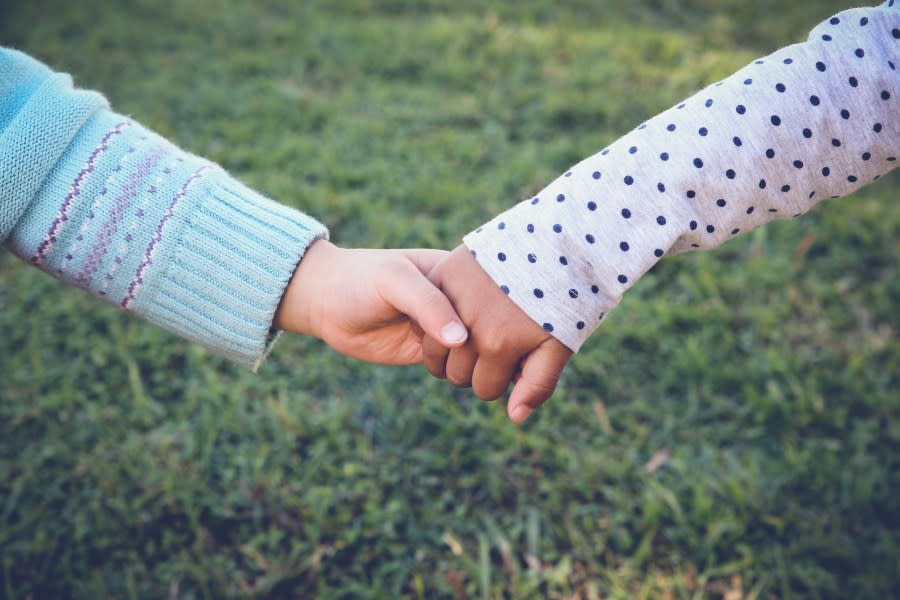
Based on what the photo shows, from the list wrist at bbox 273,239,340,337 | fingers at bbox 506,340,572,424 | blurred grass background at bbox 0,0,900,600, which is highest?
fingers at bbox 506,340,572,424

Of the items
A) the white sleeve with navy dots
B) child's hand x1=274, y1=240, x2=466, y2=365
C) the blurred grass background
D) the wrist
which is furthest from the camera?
the blurred grass background

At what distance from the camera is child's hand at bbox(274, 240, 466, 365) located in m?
1.37

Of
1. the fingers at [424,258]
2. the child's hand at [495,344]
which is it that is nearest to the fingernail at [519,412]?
the child's hand at [495,344]

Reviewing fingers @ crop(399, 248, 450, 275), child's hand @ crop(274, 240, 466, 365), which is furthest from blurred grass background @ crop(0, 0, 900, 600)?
fingers @ crop(399, 248, 450, 275)

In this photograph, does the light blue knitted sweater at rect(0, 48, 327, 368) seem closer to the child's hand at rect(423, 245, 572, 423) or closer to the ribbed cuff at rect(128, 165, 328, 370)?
the ribbed cuff at rect(128, 165, 328, 370)

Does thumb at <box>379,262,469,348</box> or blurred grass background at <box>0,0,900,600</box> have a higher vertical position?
thumb at <box>379,262,469,348</box>

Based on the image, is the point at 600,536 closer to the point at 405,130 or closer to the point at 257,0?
the point at 405,130

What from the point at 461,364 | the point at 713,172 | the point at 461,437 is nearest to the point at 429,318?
the point at 461,364

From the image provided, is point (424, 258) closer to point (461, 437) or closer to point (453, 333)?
point (453, 333)

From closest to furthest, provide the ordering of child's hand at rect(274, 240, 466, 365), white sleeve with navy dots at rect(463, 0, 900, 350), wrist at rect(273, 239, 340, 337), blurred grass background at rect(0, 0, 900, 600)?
white sleeve with navy dots at rect(463, 0, 900, 350) → child's hand at rect(274, 240, 466, 365) → wrist at rect(273, 239, 340, 337) → blurred grass background at rect(0, 0, 900, 600)

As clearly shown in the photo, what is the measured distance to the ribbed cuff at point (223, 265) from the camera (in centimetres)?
145

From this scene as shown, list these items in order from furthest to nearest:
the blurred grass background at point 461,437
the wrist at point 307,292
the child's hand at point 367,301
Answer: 1. the blurred grass background at point 461,437
2. the wrist at point 307,292
3. the child's hand at point 367,301

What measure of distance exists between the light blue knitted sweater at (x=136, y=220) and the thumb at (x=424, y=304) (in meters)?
0.22

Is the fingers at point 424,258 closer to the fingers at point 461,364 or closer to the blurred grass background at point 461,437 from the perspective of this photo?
the fingers at point 461,364
